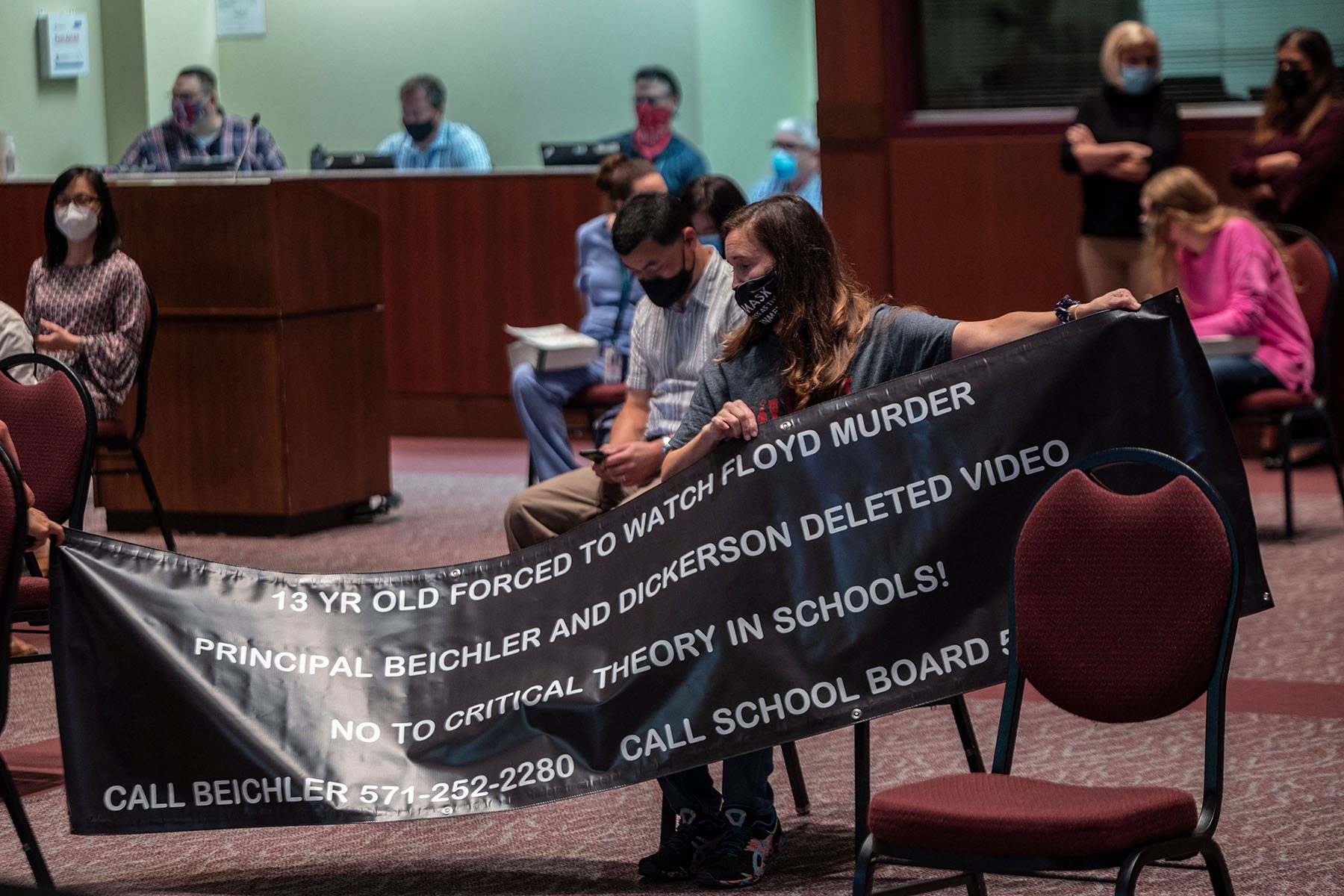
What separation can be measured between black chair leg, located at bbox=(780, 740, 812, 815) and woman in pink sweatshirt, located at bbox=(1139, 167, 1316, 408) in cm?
319

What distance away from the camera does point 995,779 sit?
289 centimetres

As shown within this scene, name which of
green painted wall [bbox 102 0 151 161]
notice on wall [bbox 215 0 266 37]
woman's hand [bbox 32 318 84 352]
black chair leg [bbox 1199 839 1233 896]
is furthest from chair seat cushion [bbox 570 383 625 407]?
notice on wall [bbox 215 0 266 37]

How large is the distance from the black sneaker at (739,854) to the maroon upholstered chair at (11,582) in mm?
1252

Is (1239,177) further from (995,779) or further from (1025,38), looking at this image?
(995,779)

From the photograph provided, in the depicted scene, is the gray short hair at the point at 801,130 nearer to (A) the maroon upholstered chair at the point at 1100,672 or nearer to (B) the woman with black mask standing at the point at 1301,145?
(B) the woman with black mask standing at the point at 1301,145

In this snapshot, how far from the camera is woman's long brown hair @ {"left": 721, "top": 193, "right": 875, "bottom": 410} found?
360 centimetres

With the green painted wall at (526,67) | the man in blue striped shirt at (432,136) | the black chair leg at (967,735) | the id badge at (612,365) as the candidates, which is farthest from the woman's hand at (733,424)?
the green painted wall at (526,67)

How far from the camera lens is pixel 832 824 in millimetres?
4027

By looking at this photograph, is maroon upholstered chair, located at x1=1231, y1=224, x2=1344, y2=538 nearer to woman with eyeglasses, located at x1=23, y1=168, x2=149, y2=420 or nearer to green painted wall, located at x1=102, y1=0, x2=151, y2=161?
woman with eyeglasses, located at x1=23, y1=168, x2=149, y2=420

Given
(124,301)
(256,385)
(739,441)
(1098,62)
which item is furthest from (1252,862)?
(1098,62)

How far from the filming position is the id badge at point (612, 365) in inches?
265

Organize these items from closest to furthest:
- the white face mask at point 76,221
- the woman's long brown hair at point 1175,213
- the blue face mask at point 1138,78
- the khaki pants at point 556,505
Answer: the khaki pants at point 556,505, the white face mask at point 76,221, the woman's long brown hair at point 1175,213, the blue face mask at point 1138,78

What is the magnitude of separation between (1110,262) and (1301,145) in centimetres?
95

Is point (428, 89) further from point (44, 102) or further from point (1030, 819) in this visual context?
point (1030, 819)
